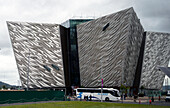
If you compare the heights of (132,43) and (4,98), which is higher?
(132,43)

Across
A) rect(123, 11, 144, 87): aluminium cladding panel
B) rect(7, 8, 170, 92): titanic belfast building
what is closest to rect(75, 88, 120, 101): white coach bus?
rect(7, 8, 170, 92): titanic belfast building

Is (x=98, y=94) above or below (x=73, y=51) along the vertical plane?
below

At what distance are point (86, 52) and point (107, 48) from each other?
7905 mm

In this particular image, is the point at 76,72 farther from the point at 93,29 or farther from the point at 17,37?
the point at 17,37

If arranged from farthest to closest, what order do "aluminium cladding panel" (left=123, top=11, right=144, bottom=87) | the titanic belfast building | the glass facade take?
the glass facade → "aluminium cladding panel" (left=123, top=11, right=144, bottom=87) → the titanic belfast building

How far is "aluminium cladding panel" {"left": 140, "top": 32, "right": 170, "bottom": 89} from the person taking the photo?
251ft

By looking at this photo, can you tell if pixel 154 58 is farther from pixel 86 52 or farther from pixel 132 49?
pixel 86 52

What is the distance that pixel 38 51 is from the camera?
6869 cm

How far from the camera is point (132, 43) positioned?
210 ft

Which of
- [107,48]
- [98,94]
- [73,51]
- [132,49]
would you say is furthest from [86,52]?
[98,94]

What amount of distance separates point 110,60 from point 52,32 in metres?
20.1

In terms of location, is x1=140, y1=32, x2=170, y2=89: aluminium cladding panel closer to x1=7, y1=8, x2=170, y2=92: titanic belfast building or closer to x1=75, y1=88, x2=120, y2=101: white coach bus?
x1=7, y1=8, x2=170, y2=92: titanic belfast building

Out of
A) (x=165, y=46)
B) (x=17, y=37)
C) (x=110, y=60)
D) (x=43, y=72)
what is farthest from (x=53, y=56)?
(x=165, y=46)

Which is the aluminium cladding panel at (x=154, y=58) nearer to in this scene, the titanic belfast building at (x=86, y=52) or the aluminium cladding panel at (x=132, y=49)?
the titanic belfast building at (x=86, y=52)
